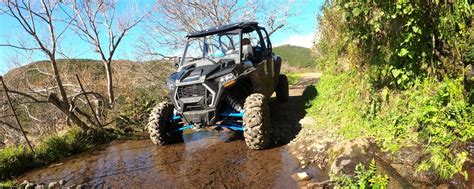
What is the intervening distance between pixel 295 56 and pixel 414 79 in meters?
33.5

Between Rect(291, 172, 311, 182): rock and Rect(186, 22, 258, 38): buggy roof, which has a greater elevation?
Rect(186, 22, 258, 38): buggy roof

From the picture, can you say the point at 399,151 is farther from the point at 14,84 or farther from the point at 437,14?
the point at 14,84

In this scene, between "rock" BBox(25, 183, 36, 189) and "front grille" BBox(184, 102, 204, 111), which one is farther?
"front grille" BBox(184, 102, 204, 111)

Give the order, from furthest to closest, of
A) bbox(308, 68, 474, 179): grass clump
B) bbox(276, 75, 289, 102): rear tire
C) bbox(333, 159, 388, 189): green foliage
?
bbox(276, 75, 289, 102): rear tire
bbox(308, 68, 474, 179): grass clump
bbox(333, 159, 388, 189): green foliage

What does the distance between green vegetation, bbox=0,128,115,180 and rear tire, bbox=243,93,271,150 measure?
14.1ft

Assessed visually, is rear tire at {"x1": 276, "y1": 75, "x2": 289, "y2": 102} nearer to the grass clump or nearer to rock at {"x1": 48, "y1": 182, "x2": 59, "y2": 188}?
the grass clump

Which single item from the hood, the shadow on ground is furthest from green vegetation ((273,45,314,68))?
the hood

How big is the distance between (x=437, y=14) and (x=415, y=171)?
207 cm

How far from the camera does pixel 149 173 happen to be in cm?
583

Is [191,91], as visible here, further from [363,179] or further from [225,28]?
[363,179]

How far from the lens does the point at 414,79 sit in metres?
4.98

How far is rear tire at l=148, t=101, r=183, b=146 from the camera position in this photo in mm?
7043

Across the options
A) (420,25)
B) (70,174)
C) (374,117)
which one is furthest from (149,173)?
(420,25)

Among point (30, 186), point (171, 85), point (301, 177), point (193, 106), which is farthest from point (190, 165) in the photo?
point (30, 186)
